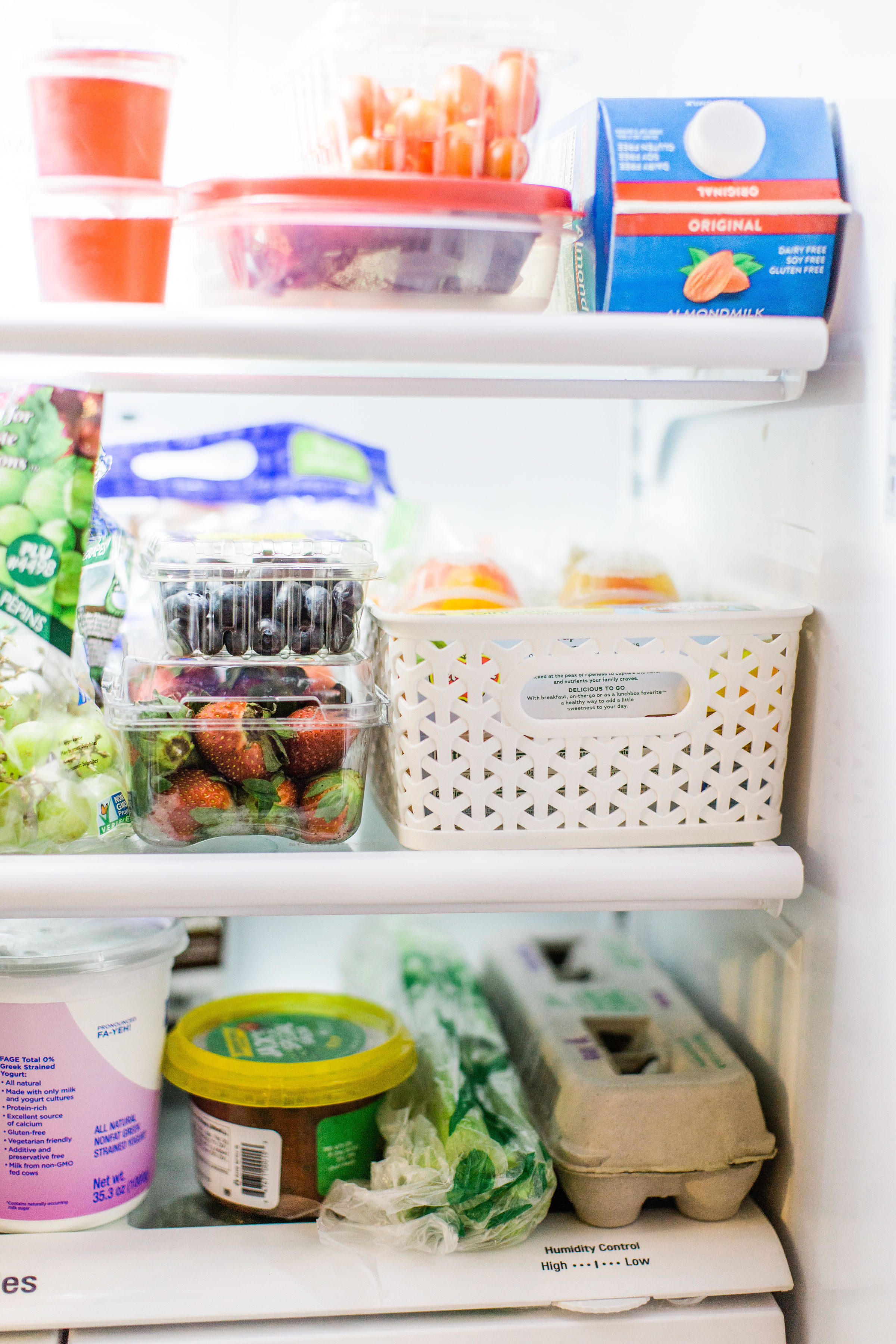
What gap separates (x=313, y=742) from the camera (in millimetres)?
820

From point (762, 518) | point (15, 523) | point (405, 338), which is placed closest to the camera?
point (405, 338)

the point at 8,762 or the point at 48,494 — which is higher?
the point at 48,494

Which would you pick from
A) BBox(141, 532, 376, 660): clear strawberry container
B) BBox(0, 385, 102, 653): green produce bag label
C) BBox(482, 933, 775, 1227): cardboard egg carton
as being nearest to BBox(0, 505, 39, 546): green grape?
BBox(0, 385, 102, 653): green produce bag label

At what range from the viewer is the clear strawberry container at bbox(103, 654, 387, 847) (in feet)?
2.66

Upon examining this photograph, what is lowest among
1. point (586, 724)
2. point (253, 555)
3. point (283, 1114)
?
point (283, 1114)

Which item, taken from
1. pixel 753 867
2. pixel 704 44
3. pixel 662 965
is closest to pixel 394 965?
pixel 662 965

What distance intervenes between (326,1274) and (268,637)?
510 mm

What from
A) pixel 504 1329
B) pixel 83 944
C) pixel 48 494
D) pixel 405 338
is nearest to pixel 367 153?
pixel 405 338

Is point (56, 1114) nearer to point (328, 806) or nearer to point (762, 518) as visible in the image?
point (328, 806)

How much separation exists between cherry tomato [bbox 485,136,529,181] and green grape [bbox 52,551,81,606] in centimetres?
44

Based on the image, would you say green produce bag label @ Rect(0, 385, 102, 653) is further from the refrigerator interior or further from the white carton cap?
the white carton cap

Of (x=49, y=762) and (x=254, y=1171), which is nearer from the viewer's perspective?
(x=49, y=762)

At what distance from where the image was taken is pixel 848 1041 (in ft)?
2.66

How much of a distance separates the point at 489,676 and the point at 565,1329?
1.72ft
